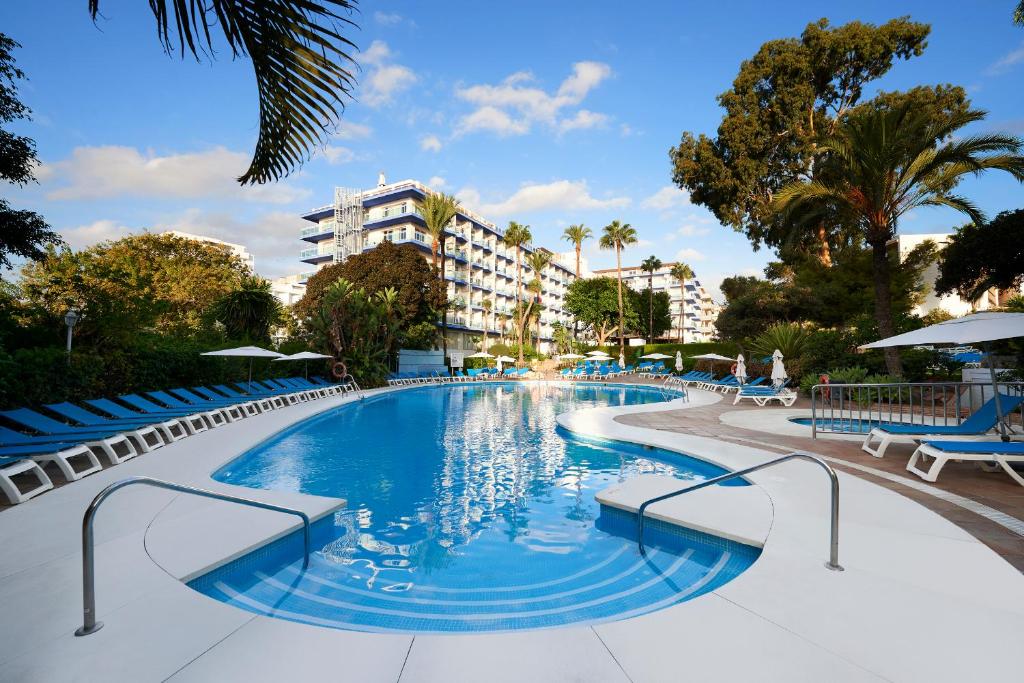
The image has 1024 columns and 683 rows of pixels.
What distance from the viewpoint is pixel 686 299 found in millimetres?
109500

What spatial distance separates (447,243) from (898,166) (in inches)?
1597

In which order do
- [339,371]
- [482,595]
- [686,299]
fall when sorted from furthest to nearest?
[686,299], [339,371], [482,595]

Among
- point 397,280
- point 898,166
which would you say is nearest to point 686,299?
point 397,280

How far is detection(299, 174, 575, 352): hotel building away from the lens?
149ft

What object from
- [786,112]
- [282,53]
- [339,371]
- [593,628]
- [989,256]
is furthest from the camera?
[786,112]

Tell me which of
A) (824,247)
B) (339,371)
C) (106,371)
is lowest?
(339,371)

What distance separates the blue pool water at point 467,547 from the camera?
3740mm

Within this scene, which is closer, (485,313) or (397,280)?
(397,280)

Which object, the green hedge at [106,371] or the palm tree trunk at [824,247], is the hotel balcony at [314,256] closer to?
the green hedge at [106,371]

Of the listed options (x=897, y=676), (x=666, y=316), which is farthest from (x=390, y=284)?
(x=666, y=316)

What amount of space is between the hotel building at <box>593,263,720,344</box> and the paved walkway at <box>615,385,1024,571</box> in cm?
9232

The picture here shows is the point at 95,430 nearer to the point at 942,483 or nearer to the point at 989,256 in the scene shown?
the point at 942,483

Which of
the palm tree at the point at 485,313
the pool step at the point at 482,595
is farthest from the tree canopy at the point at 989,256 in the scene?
the palm tree at the point at 485,313

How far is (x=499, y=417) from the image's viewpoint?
14430mm
